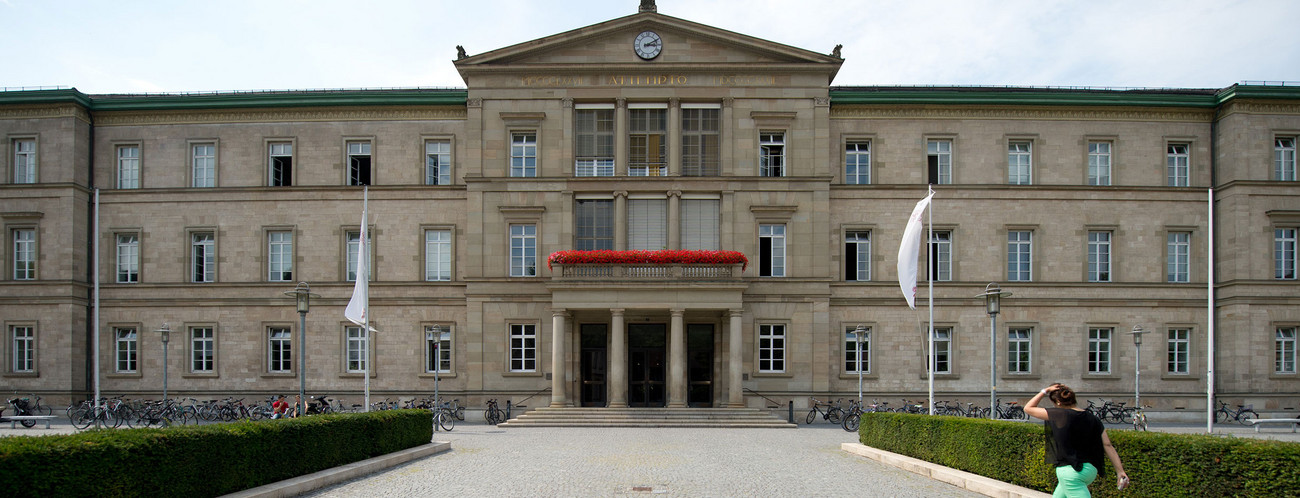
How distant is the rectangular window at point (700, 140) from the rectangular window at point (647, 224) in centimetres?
189

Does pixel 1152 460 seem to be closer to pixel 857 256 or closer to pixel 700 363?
pixel 700 363

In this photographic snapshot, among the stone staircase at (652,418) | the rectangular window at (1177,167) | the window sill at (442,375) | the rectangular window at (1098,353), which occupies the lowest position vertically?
the stone staircase at (652,418)

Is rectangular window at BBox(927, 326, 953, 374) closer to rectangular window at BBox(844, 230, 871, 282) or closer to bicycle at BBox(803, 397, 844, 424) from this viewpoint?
rectangular window at BBox(844, 230, 871, 282)

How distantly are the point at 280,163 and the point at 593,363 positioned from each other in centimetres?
1605

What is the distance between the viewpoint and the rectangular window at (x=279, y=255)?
38.6 metres

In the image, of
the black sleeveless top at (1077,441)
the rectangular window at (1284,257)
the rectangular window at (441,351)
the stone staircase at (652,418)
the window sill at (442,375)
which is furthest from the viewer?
the rectangular window at (441,351)

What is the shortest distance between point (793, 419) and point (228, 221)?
24995 mm

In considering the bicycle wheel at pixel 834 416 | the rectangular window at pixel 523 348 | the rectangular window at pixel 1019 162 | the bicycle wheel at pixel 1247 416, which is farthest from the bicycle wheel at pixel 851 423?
the bicycle wheel at pixel 1247 416

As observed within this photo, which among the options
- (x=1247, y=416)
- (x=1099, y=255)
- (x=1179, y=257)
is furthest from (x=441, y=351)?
(x=1247, y=416)

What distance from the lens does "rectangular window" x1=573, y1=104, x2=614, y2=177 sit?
37781 mm

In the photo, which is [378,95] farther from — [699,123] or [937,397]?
[937,397]

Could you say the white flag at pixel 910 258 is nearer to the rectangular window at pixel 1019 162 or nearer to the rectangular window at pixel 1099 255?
the rectangular window at pixel 1019 162

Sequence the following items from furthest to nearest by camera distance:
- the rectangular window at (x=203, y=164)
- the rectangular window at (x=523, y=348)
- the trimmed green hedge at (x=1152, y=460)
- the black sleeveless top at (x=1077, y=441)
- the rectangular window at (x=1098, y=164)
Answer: the rectangular window at (x=203, y=164), the rectangular window at (x=1098, y=164), the rectangular window at (x=523, y=348), the trimmed green hedge at (x=1152, y=460), the black sleeveless top at (x=1077, y=441)

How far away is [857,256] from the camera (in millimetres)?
38344
